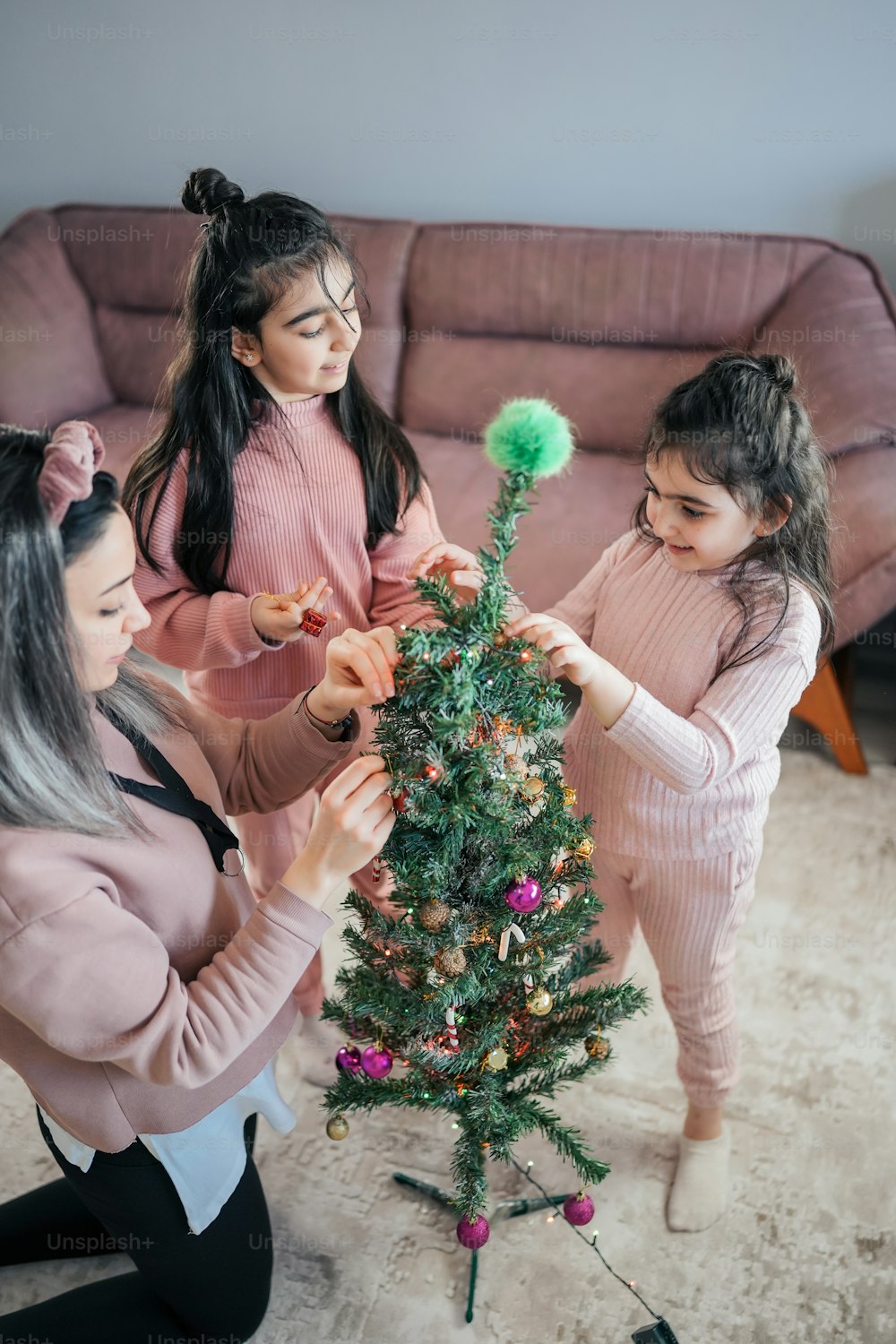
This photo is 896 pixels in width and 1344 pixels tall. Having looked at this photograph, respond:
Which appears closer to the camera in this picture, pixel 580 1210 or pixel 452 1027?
pixel 452 1027

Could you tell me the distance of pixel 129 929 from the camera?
94 centimetres

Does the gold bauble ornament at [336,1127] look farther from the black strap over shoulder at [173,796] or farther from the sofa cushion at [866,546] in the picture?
the sofa cushion at [866,546]

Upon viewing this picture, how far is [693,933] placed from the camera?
1324 mm

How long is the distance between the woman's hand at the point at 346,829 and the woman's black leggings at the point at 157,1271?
0.38m

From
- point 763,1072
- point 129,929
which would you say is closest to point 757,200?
point 763,1072

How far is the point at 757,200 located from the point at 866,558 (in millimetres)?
1254

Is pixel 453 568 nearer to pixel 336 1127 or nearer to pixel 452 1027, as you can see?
pixel 452 1027

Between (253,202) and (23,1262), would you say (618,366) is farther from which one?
(23,1262)

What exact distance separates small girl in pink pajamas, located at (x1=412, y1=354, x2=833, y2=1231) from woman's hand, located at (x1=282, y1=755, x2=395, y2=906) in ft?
0.68

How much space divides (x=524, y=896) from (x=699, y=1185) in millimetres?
740

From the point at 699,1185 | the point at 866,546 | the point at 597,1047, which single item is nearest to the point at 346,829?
the point at 597,1047

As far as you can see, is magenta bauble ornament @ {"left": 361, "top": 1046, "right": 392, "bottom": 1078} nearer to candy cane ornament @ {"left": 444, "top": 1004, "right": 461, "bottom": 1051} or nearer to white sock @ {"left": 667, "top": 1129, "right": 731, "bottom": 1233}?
candy cane ornament @ {"left": 444, "top": 1004, "right": 461, "bottom": 1051}

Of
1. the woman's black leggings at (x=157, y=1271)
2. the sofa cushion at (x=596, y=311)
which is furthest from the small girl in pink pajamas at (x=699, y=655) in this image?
the sofa cushion at (x=596, y=311)

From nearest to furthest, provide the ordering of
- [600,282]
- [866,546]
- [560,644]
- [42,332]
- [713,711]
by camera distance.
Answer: [560,644]
[713,711]
[866,546]
[600,282]
[42,332]
